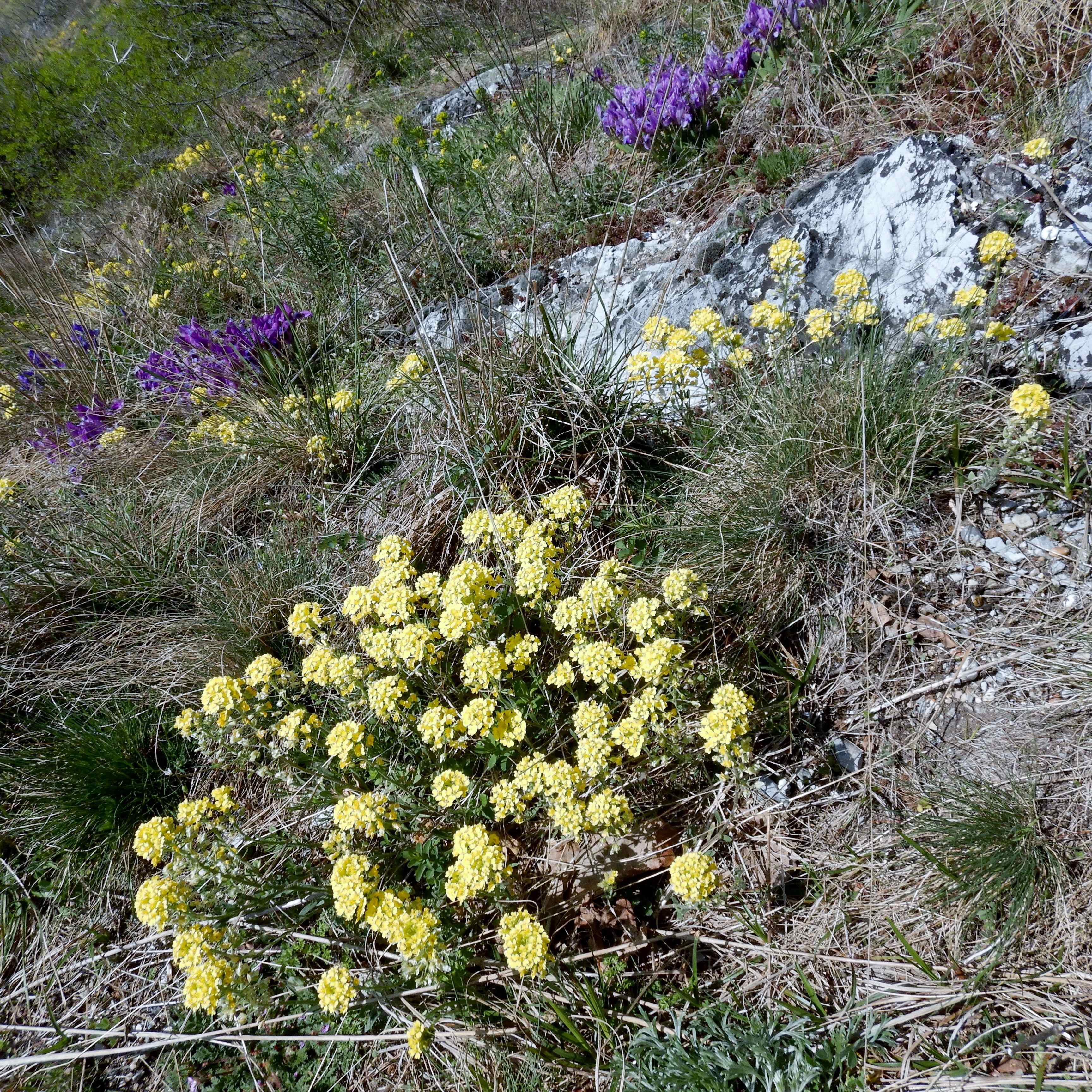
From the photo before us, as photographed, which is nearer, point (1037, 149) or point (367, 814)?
point (367, 814)

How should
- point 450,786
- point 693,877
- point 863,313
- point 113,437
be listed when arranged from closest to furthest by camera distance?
point 693,877 < point 450,786 < point 863,313 < point 113,437

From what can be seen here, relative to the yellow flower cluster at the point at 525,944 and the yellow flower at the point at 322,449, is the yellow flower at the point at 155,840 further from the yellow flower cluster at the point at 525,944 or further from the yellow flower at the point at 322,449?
the yellow flower at the point at 322,449

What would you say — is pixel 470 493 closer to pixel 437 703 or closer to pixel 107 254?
pixel 437 703

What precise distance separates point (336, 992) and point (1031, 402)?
264cm

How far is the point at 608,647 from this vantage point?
2.11 meters

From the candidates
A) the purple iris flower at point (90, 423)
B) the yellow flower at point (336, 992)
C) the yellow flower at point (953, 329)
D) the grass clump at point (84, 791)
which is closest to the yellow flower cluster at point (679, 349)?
the yellow flower at point (953, 329)

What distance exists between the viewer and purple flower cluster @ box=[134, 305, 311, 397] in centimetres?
397

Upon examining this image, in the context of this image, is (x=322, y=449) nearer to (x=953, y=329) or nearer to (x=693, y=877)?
(x=693, y=877)

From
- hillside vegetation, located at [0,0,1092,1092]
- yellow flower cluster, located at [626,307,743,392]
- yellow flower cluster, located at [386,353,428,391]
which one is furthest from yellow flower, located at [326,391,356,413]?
yellow flower cluster, located at [626,307,743,392]

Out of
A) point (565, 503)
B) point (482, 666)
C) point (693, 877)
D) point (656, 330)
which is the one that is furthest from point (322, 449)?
point (693, 877)

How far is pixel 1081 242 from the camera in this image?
2.76 meters

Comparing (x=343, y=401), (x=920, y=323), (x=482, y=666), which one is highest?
(x=343, y=401)

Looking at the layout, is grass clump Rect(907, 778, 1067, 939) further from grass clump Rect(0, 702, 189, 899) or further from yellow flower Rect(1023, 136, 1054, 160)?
grass clump Rect(0, 702, 189, 899)

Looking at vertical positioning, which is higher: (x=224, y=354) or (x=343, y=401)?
(x=224, y=354)
